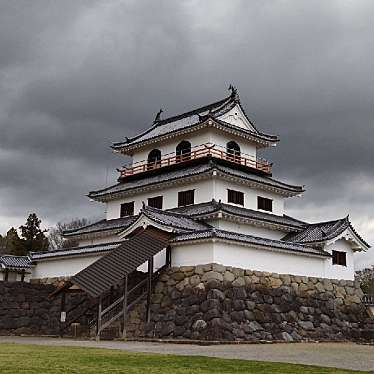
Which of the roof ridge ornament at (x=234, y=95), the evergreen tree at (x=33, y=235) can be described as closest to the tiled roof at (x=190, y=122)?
the roof ridge ornament at (x=234, y=95)

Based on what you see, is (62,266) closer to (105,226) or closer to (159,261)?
(105,226)

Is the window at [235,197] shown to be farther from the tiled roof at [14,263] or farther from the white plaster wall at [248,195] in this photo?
the tiled roof at [14,263]

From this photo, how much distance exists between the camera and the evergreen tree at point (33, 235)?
47.3 meters

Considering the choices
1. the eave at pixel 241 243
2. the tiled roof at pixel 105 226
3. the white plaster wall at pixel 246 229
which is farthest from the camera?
the tiled roof at pixel 105 226

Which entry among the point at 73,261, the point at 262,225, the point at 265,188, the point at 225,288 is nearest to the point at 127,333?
the point at 225,288

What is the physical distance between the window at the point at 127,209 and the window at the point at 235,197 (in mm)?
5846

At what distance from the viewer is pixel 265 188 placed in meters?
28.7

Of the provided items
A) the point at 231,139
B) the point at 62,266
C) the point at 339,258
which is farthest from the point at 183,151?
the point at 339,258

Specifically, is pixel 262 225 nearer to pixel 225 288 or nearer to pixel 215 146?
pixel 215 146

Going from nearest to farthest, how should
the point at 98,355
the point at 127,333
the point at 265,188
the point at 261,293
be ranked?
the point at 98,355
the point at 127,333
the point at 261,293
the point at 265,188

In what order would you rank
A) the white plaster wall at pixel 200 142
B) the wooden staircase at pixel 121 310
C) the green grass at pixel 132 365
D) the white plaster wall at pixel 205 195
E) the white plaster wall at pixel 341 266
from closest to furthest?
1. the green grass at pixel 132 365
2. the wooden staircase at pixel 121 310
3. the white plaster wall at pixel 341 266
4. the white plaster wall at pixel 205 195
5. the white plaster wall at pixel 200 142

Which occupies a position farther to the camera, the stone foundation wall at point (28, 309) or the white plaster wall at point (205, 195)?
the white plaster wall at point (205, 195)

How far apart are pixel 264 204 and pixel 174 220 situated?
285 inches

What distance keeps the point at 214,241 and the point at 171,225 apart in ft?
7.80
